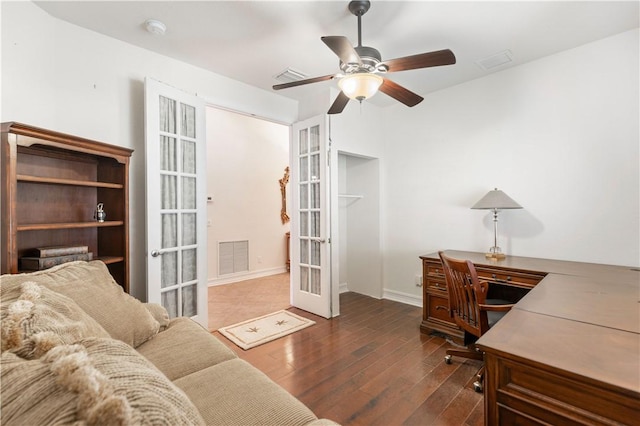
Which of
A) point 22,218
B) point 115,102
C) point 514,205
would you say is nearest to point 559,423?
point 514,205

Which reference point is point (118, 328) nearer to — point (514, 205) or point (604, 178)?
point (514, 205)

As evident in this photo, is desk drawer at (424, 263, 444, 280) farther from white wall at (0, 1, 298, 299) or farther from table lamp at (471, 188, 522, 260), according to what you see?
white wall at (0, 1, 298, 299)

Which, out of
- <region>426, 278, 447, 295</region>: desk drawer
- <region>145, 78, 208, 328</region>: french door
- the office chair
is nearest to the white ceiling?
<region>145, 78, 208, 328</region>: french door

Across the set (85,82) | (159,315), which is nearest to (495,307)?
(159,315)

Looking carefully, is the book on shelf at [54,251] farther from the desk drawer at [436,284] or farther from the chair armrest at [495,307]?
the desk drawer at [436,284]

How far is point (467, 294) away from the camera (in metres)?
2.20

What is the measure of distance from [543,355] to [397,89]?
190 cm

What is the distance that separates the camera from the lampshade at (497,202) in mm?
2836

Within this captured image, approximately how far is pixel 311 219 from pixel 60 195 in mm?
2382

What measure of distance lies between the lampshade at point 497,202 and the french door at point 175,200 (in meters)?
2.84

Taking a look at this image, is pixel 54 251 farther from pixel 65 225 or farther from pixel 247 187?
pixel 247 187

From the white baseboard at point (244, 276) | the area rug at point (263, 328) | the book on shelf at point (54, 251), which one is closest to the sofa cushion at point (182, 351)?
the book on shelf at point (54, 251)

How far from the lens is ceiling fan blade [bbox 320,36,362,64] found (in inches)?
63.0

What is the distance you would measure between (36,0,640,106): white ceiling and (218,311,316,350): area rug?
2.76 metres
